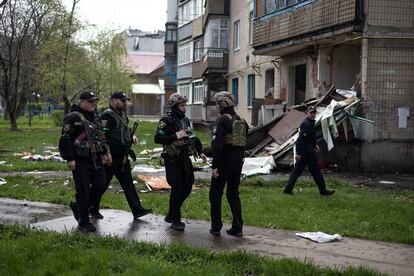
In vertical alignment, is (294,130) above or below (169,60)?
below

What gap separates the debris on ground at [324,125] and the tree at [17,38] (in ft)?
66.5

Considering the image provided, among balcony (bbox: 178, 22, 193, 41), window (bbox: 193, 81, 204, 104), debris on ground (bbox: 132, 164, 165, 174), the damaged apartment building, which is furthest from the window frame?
debris on ground (bbox: 132, 164, 165, 174)

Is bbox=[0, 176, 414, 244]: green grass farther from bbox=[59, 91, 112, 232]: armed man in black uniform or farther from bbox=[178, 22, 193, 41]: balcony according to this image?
bbox=[178, 22, 193, 41]: balcony

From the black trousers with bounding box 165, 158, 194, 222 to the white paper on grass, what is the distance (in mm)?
6833

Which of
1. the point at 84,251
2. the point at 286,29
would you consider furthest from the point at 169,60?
the point at 84,251

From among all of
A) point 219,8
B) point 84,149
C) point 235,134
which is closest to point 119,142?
point 84,149

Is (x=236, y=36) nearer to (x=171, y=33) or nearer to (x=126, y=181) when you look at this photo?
(x=126, y=181)

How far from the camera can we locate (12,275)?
19.0 ft

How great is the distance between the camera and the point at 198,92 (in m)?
39.8

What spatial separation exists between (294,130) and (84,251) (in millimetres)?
11022

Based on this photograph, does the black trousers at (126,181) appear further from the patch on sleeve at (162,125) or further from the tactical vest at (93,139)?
the patch on sleeve at (162,125)

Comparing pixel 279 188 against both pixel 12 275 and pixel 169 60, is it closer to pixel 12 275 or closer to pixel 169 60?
pixel 12 275

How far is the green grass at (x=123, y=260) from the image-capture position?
5.81 m

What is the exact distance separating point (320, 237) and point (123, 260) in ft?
8.77
